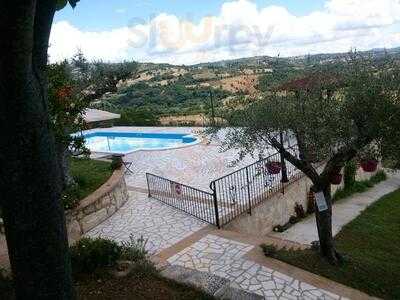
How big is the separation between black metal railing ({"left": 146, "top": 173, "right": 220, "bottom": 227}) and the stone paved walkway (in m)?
1.91

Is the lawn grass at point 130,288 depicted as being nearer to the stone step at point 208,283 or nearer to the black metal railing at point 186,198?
the stone step at point 208,283

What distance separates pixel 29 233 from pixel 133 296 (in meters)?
3.18

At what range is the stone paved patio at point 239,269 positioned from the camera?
23.3 feet

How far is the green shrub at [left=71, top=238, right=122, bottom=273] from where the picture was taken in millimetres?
6887

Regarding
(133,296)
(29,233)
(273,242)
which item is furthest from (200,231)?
(29,233)

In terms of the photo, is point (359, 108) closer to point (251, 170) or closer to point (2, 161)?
point (2, 161)

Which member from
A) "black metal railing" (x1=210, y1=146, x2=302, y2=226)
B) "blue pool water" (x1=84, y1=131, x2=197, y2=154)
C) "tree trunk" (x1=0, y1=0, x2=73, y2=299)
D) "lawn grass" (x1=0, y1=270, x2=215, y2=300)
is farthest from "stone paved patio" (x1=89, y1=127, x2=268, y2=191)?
"tree trunk" (x1=0, y1=0, x2=73, y2=299)

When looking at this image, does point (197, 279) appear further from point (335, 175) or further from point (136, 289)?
point (335, 175)

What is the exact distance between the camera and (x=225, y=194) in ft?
38.8

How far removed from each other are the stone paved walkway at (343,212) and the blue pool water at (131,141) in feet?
30.6

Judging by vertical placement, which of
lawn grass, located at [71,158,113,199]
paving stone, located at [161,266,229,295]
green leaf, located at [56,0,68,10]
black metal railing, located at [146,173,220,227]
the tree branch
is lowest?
black metal railing, located at [146,173,220,227]

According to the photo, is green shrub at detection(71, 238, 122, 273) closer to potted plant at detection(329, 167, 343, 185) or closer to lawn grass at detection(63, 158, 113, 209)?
lawn grass at detection(63, 158, 113, 209)

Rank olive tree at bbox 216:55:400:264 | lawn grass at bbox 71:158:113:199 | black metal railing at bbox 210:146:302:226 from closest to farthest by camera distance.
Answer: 1. olive tree at bbox 216:55:400:264
2. black metal railing at bbox 210:146:302:226
3. lawn grass at bbox 71:158:113:199

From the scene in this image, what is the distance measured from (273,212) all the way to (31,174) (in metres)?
8.98
